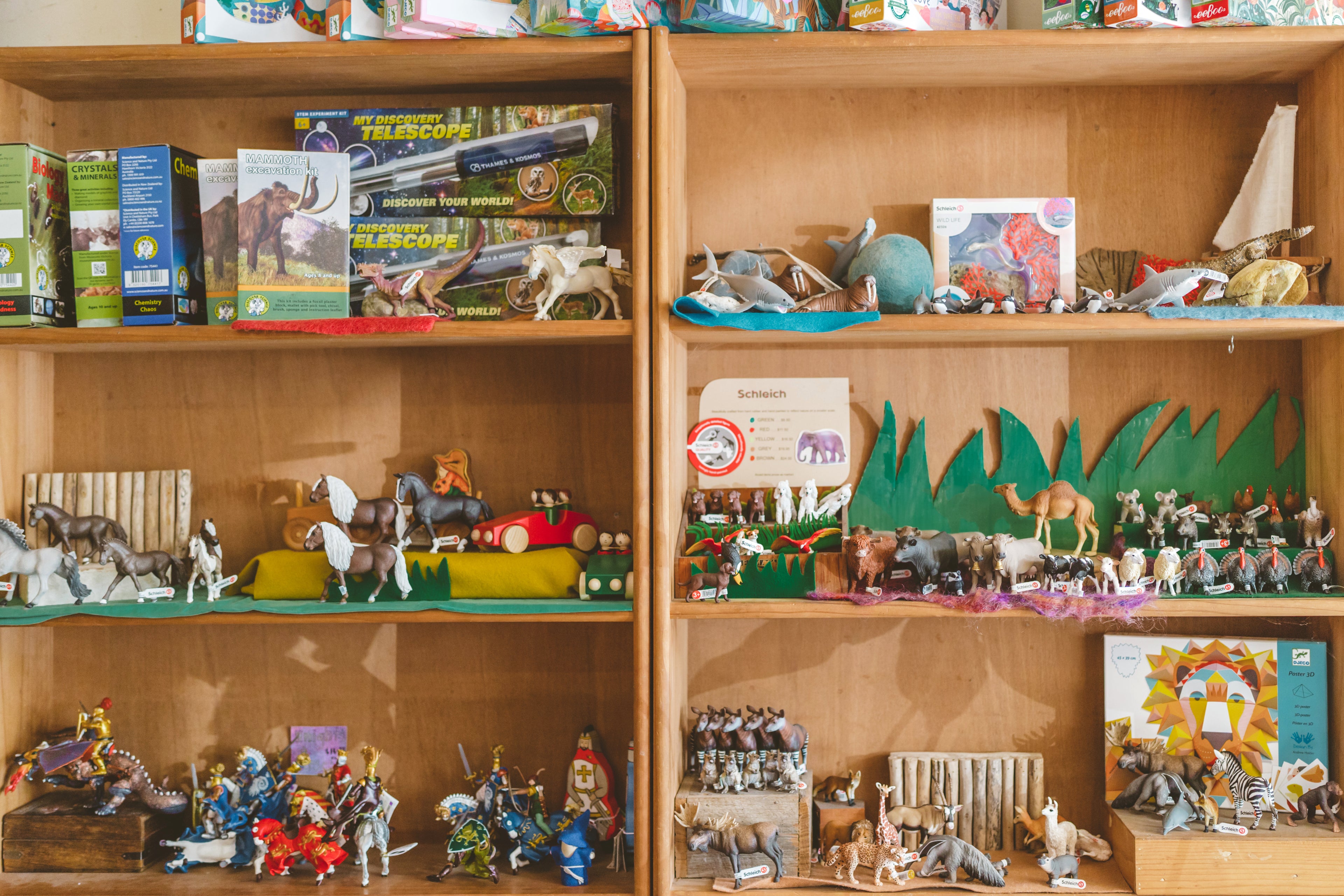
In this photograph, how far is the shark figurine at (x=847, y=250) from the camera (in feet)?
5.10

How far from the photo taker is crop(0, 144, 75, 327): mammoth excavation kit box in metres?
1.50

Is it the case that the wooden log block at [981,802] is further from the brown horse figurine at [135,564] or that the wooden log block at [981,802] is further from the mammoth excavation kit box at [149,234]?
the mammoth excavation kit box at [149,234]

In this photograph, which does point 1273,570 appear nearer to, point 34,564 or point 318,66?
point 318,66

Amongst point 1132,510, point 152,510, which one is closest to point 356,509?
point 152,510

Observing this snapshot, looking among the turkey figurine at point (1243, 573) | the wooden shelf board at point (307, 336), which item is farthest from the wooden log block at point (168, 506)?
the turkey figurine at point (1243, 573)

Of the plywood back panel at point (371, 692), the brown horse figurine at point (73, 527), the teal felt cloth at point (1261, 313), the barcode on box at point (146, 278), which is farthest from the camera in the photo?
the plywood back panel at point (371, 692)

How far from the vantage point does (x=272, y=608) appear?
148 cm

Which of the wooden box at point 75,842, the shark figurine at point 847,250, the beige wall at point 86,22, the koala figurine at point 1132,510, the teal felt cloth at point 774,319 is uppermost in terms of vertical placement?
the beige wall at point 86,22

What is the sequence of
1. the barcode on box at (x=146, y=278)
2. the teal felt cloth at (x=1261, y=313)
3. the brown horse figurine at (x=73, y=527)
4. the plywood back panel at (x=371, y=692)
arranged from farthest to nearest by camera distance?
the plywood back panel at (x=371, y=692) → the brown horse figurine at (x=73, y=527) → the barcode on box at (x=146, y=278) → the teal felt cloth at (x=1261, y=313)

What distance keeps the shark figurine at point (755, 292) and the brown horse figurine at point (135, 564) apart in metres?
1.04

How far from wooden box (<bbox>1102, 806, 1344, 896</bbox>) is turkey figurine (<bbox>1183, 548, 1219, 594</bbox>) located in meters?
0.39

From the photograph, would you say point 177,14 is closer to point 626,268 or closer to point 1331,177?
point 626,268

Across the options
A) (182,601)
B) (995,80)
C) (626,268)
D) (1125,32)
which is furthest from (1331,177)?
(182,601)

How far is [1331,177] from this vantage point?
1.47 metres
